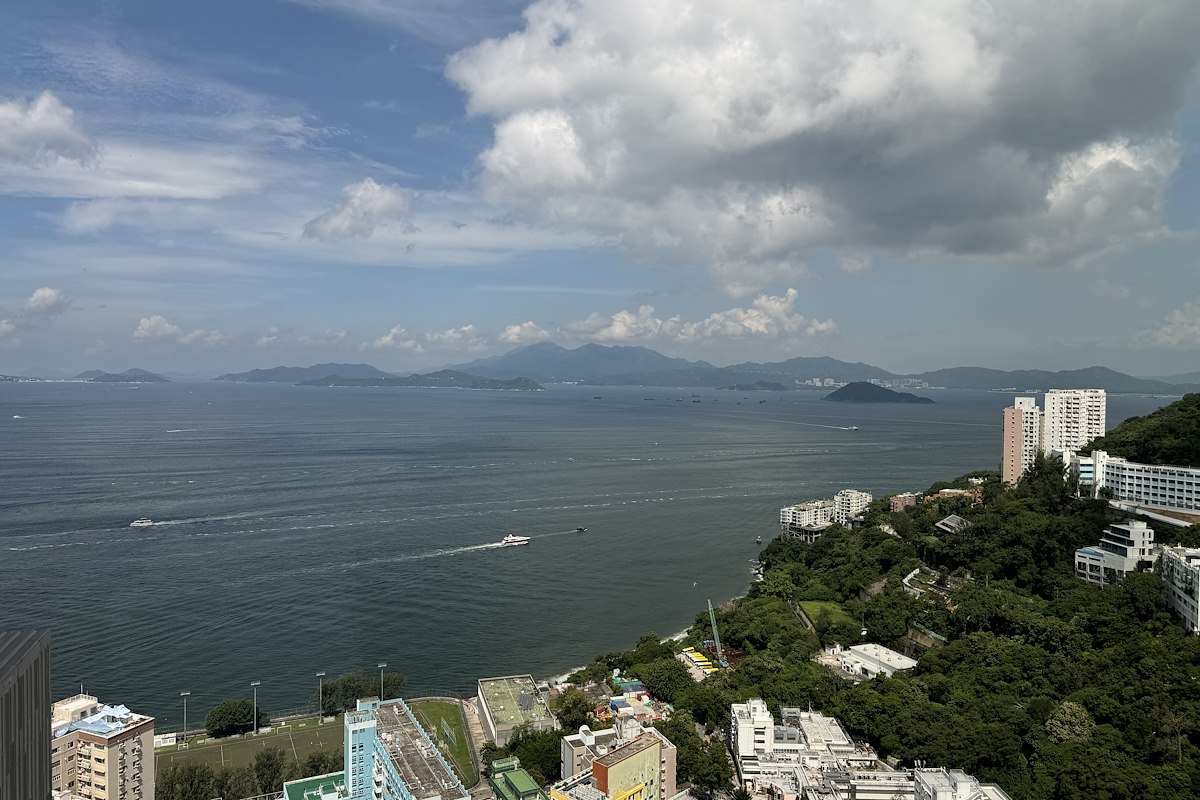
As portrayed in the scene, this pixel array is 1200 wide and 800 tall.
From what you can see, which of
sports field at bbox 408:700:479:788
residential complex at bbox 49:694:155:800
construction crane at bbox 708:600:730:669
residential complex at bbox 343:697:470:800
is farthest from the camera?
construction crane at bbox 708:600:730:669

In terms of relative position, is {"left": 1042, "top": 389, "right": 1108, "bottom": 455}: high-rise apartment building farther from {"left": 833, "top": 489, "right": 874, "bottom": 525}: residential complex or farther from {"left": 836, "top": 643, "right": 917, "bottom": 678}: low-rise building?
{"left": 836, "top": 643, "right": 917, "bottom": 678}: low-rise building

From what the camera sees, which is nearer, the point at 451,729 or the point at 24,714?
the point at 24,714

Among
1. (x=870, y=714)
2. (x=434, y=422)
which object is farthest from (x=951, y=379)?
(x=870, y=714)

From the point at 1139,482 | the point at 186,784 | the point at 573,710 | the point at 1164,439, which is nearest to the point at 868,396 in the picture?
the point at 1164,439

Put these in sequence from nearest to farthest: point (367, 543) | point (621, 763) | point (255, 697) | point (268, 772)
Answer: point (621, 763)
point (268, 772)
point (255, 697)
point (367, 543)

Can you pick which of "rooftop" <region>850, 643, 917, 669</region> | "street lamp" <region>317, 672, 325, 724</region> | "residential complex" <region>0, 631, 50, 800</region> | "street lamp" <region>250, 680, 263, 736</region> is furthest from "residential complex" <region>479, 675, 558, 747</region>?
"residential complex" <region>0, 631, 50, 800</region>

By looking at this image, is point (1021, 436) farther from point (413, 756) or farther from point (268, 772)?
point (268, 772)

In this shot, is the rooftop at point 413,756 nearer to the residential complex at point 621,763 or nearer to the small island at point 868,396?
the residential complex at point 621,763
